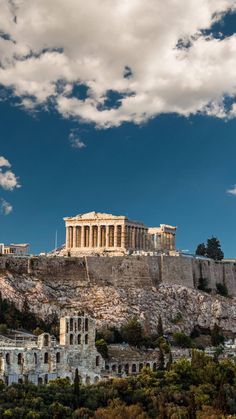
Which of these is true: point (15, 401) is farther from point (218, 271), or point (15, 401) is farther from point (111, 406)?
point (218, 271)

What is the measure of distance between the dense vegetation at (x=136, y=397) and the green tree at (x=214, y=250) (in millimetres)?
50732

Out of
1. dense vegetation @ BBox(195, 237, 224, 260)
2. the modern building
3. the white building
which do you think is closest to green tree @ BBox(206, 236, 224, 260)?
dense vegetation @ BBox(195, 237, 224, 260)

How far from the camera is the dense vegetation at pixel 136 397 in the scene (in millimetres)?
40656

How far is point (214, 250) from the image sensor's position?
339ft

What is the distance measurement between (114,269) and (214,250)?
23905 millimetres

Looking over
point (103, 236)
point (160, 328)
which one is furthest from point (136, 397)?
point (103, 236)

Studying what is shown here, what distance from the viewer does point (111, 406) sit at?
42.3 metres

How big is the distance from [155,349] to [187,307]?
15.6m

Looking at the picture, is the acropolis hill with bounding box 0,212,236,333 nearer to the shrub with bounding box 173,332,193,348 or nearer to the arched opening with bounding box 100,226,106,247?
the arched opening with bounding box 100,226,106,247

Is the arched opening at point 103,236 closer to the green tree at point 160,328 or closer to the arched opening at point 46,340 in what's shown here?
the green tree at point 160,328

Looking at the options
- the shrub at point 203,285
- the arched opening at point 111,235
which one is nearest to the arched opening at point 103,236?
the arched opening at point 111,235

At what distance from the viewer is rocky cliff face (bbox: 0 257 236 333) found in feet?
244

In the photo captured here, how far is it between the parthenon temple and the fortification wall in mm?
5940

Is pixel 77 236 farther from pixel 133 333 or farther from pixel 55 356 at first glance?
pixel 55 356
